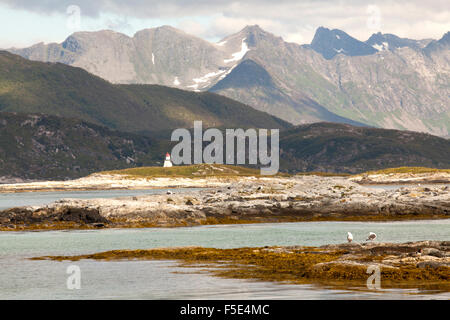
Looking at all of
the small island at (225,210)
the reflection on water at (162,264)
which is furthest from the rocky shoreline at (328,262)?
the small island at (225,210)

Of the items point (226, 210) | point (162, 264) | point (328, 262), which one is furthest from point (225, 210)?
point (328, 262)

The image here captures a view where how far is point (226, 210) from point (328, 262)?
5017cm

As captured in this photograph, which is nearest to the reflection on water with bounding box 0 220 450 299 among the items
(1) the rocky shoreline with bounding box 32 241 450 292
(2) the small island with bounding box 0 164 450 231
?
(1) the rocky shoreline with bounding box 32 241 450 292

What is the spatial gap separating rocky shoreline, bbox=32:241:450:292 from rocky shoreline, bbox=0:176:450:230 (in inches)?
1159

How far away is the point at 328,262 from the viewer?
154 feet

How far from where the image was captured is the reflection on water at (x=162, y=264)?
4028 centimetres

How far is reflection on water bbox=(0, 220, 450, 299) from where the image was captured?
132 feet

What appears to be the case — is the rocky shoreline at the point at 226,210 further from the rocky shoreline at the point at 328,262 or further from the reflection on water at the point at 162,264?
the rocky shoreline at the point at 328,262

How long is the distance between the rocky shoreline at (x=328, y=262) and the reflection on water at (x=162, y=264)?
2282mm

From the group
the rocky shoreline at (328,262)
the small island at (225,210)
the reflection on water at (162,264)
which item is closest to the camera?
the reflection on water at (162,264)

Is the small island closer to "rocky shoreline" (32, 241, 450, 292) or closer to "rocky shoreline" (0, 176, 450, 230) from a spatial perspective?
"rocky shoreline" (0, 176, 450, 230)
